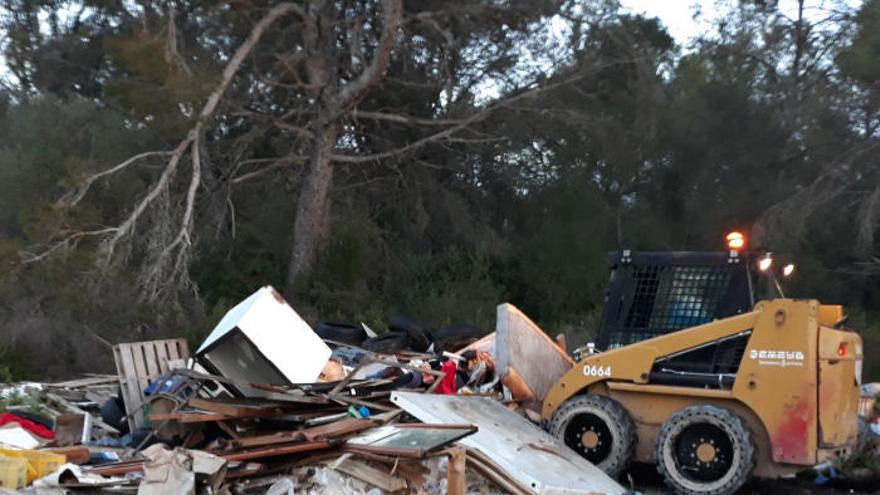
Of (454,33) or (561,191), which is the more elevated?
(454,33)

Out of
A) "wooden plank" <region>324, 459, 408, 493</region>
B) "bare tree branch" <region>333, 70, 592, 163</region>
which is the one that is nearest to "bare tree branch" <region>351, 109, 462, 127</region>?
"bare tree branch" <region>333, 70, 592, 163</region>

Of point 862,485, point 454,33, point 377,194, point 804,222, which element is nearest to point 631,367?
point 862,485

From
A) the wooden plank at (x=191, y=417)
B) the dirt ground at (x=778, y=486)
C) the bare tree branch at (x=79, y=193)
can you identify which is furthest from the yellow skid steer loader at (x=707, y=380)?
the bare tree branch at (x=79, y=193)

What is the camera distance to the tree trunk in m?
20.8

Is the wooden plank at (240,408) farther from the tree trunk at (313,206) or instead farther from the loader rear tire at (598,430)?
the tree trunk at (313,206)

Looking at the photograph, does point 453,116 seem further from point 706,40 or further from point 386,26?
point 706,40

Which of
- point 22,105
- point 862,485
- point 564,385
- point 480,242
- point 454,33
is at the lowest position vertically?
point 862,485

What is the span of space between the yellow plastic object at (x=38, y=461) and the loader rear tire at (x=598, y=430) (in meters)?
4.01

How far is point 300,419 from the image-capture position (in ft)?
30.1

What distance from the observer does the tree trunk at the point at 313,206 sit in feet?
68.3

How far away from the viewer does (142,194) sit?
18594 millimetres

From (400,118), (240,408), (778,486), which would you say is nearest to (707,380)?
(778,486)

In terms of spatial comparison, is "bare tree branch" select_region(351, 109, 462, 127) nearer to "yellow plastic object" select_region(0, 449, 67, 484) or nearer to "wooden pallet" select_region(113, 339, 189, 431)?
"wooden pallet" select_region(113, 339, 189, 431)

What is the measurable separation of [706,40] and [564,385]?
48.8 feet
